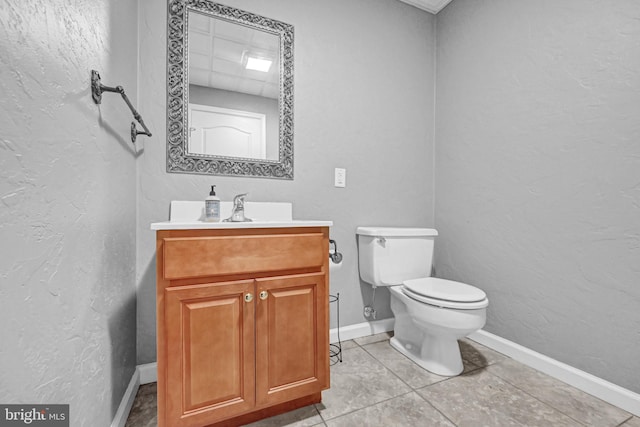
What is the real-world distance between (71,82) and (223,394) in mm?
1046

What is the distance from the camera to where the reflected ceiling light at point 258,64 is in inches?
61.1

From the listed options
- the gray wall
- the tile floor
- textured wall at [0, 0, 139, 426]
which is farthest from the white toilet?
textured wall at [0, 0, 139, 426]

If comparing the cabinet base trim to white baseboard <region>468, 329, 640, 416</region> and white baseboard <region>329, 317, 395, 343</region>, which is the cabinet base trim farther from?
white baseboard <region>468, 329, 640, 416</region>

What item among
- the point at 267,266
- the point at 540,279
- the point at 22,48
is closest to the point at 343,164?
the point at 267,266

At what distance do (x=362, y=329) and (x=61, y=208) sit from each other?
1679mm

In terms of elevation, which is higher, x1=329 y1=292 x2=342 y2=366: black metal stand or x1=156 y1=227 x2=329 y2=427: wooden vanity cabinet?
x1=156 y1=227 x2=329 y2=427: wooden vanity cabinet

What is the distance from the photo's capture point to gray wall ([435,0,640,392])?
1.21 meters

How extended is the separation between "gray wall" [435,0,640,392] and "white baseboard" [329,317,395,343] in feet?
1.87

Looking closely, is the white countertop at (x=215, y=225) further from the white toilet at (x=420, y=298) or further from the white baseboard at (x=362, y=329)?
the white baseboard at (x=362, y=329)

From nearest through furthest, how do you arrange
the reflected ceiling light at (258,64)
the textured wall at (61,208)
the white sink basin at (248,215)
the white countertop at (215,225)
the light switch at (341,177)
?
1. the textured wall at (61,208)
2. the white countertop at (215,225)
3. the white sink basin at (248,215)
4. the reflected ceiling light at (258,64)
5. the light switch at (341,177)

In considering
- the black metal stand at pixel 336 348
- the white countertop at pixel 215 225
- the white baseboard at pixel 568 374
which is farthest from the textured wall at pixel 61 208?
the white baseboard at pixel 568 374

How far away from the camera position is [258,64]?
1.56 m

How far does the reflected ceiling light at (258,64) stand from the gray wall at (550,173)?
4.25ft

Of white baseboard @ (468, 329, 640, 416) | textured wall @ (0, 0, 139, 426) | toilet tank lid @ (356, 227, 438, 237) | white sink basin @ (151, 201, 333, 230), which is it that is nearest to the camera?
textured wall @ (0, 0, 139, 426)
